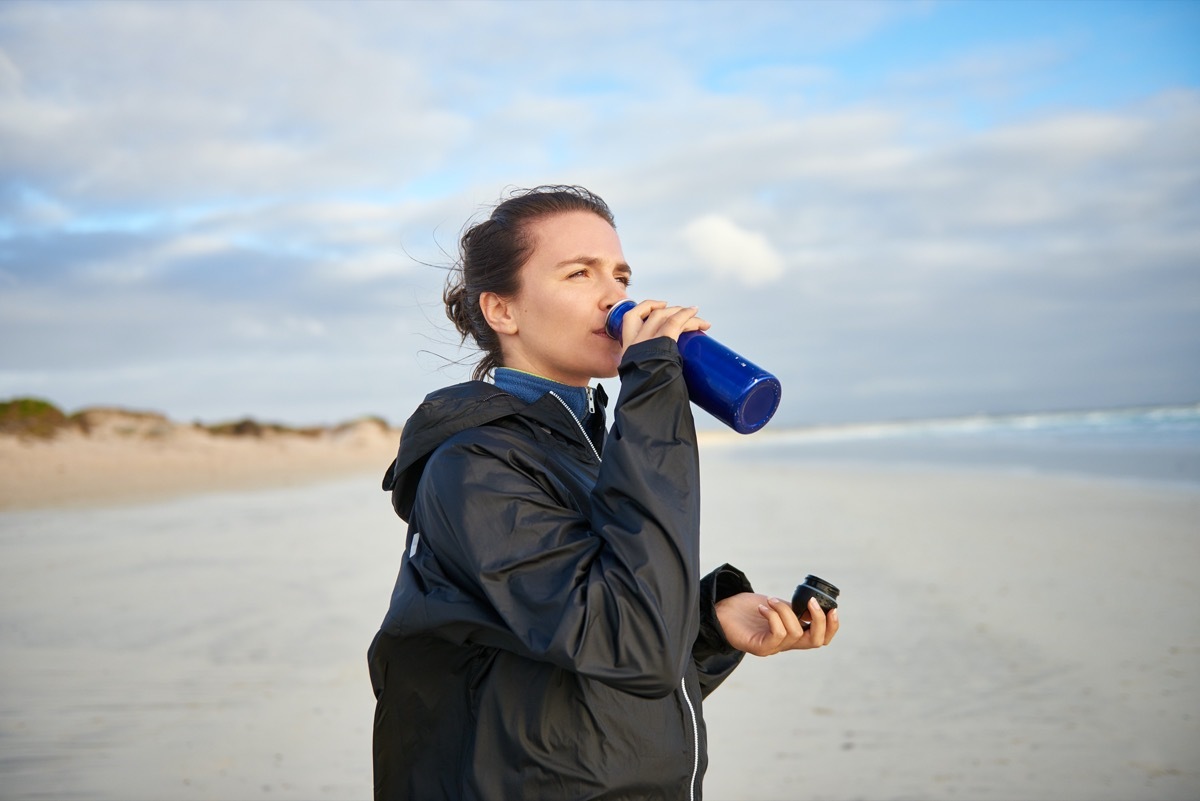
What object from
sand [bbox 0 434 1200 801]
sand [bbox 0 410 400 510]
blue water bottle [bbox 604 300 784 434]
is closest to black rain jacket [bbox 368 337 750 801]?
blue water bottle [bbox 604 300 784 434]

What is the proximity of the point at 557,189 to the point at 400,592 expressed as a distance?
1099 millimetres

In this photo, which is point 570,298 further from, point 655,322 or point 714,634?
point 714,634

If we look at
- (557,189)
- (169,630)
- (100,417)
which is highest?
(100,417)

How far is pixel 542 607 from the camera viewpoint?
1.54 m

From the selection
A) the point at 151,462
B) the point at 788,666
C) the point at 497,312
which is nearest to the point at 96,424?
the point at 151,462

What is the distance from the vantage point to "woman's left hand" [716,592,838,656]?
1.88 m

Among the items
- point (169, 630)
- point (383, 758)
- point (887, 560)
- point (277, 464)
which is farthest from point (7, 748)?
point (277, 464)

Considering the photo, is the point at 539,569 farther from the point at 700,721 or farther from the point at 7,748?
the point at 7,748

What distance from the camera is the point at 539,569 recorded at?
5.20 ft

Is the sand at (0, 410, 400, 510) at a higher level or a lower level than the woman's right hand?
higher

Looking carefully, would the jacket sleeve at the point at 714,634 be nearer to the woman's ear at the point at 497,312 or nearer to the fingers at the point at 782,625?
the fingers at the point at 782,625

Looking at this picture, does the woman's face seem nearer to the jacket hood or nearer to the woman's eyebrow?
the woman's eyebrow

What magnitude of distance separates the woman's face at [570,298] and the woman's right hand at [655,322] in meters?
0.16

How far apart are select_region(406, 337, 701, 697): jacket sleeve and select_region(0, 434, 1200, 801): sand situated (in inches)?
118
